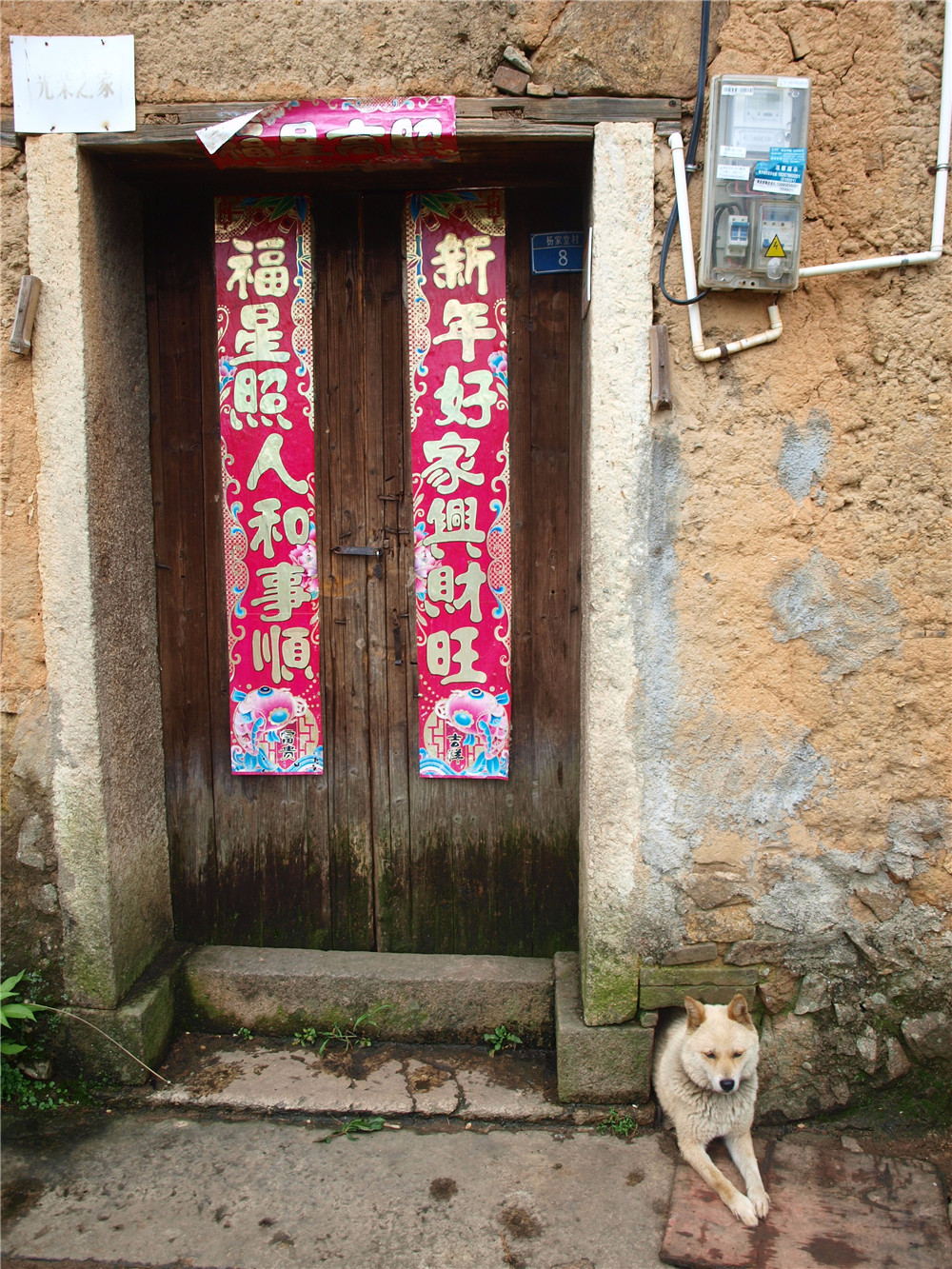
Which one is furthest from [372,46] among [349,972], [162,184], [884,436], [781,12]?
[349,972]

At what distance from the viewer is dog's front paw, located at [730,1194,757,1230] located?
221 cm

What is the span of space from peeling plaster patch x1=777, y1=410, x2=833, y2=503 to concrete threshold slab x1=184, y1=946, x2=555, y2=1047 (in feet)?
5.99

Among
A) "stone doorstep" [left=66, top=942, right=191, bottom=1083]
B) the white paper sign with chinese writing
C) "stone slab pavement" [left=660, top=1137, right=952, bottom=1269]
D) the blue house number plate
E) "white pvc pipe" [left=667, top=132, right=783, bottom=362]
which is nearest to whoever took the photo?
"stone slab pavement" [left=660, top=1137, right=952, bottom=1269]

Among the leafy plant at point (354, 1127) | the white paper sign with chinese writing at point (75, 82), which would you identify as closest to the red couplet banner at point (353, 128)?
the white paper sign with chinese writing at point (75, 82)

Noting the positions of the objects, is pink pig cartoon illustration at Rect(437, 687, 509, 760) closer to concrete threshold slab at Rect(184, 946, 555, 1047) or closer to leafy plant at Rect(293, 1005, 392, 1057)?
concrete threshold slab at Rect(184, 946, 555, 1047)

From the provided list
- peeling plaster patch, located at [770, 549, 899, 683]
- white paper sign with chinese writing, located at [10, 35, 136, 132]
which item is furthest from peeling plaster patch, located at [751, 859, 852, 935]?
white paper sign with chinese writing, located at [10, 35, 136, 132]

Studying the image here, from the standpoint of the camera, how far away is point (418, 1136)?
2.53 meters

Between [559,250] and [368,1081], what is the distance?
282cm

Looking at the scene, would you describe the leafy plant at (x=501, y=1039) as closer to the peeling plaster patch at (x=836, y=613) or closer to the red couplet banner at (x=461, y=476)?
the red couplet banner at (x=461, y=476)

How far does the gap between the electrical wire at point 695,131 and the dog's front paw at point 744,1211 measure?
246cm

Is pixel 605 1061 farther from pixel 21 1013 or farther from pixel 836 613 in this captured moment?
pixel 21 1013

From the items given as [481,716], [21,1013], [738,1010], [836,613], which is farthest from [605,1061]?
[21,1013]

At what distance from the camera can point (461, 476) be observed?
2.84m

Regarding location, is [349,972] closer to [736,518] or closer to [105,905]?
[105,905]
